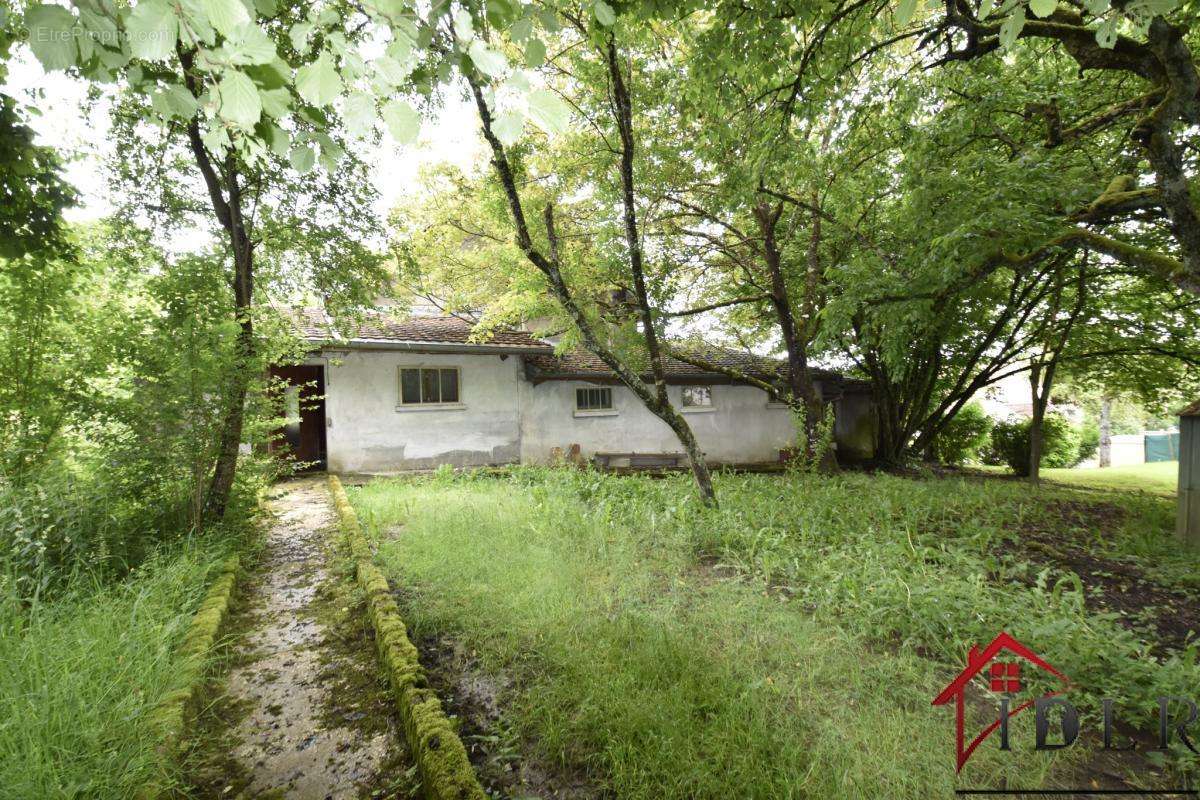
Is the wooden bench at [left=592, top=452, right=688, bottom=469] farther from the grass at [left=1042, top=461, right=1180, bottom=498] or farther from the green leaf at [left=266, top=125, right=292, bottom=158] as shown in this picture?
the green leaf at [left=266, top=125, right=292, bottom=158]

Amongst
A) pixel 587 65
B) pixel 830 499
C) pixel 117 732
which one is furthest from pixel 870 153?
pixel 117 732

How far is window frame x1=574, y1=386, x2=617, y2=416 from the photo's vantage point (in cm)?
1405

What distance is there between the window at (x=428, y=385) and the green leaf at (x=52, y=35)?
11.1 meters

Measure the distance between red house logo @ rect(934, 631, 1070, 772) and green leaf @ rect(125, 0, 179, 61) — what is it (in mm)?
3792

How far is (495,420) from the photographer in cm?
1298

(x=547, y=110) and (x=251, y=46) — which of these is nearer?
(x=251, y=46)

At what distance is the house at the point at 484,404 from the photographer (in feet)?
37.1

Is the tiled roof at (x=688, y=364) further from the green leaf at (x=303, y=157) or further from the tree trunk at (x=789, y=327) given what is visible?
the green leaf at (x=303, y=157)

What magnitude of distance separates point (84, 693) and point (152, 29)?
9.58ft

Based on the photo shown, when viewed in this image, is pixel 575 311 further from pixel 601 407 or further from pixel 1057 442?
pixel 1057 442

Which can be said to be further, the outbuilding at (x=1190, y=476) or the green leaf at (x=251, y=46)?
the outbuilding at (x=1190, y=476)

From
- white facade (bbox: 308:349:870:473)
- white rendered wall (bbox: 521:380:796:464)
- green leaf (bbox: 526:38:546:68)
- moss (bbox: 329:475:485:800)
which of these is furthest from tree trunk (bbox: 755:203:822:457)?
green leaf (bbox: 526:38:546:68)

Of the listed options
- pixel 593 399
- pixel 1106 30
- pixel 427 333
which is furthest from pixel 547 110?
pixel 593 399

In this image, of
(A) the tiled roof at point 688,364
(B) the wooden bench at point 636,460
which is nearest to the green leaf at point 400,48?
(A) the tiled roof at point 688,364
